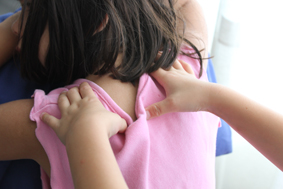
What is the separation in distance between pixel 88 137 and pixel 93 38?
0.29m

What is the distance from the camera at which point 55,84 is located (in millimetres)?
793

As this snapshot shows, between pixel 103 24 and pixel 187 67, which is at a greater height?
pixel 103 24

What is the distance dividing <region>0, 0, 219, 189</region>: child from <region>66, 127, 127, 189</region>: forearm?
11 cm

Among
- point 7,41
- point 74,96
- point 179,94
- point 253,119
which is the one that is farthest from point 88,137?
point 7,41

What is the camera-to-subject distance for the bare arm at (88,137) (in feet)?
1.38

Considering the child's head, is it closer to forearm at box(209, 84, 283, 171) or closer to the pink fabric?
the pink fabric

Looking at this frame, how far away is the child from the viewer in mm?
573

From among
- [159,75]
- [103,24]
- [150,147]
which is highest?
[103,24]

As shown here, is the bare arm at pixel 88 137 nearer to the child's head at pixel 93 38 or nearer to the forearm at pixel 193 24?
the child's head at pixel 93 38

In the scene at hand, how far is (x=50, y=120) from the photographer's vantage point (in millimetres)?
549

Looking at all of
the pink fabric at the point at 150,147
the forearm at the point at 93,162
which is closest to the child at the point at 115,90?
the pink fabric at the point at 150,147

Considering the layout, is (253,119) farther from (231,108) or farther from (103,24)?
(103,24)

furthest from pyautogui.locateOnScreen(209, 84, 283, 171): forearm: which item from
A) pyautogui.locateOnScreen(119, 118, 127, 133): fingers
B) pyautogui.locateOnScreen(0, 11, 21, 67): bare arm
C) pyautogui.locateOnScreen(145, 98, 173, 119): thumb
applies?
pyautogui.locateOnScreen(0, 11, 21, 67): bare arm

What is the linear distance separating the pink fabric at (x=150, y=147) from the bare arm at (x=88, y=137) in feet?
0.11
